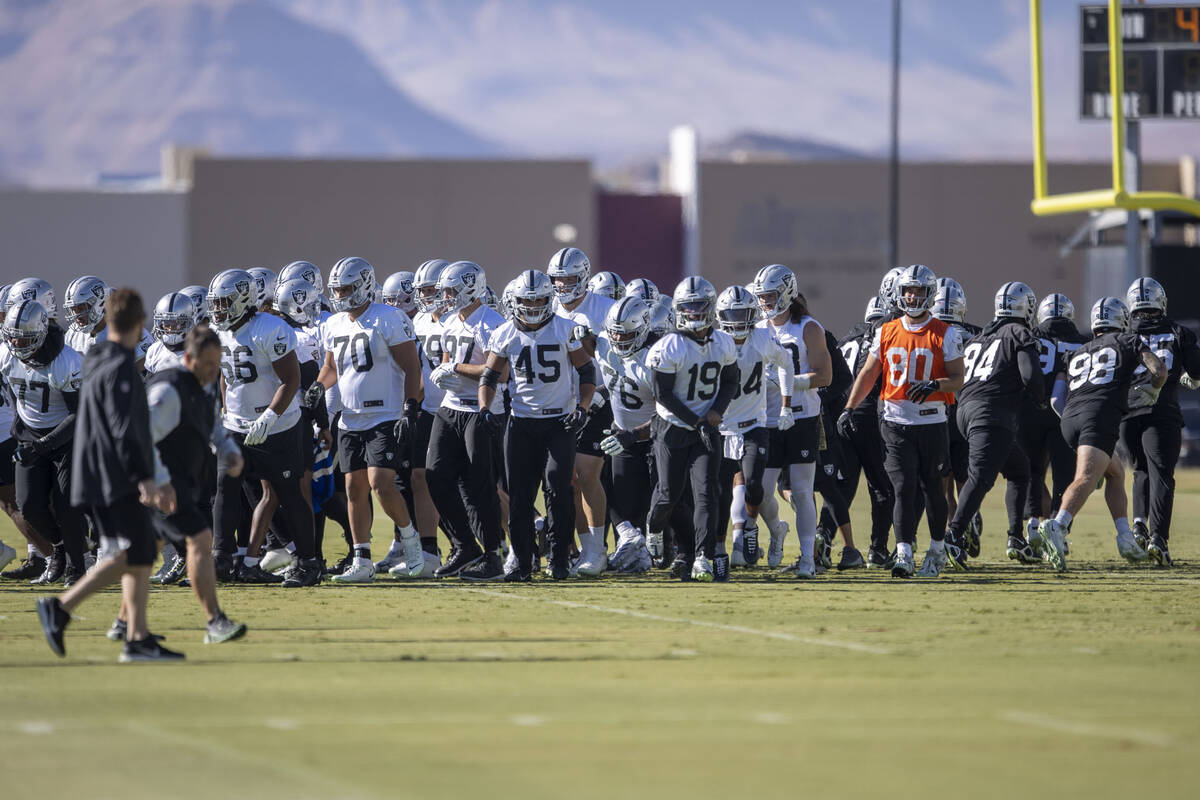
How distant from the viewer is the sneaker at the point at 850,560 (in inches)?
573

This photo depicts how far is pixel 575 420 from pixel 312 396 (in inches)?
73.4

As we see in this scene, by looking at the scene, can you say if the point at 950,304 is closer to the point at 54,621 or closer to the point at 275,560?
the point at 275,560

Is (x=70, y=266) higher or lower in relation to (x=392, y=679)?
higher

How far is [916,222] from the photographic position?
5772 cm

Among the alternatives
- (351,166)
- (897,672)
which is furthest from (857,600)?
(351,166)

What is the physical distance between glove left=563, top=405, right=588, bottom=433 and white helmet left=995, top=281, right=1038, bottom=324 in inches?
141

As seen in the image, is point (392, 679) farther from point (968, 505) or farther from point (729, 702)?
point (968, 505)

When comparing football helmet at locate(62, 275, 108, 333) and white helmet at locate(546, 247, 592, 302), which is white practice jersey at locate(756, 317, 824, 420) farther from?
football helmet at locate(62, 275, 108, 333)

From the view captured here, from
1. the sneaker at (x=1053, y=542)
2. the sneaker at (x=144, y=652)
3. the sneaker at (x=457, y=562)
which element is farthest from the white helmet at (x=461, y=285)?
the sneaker at (x=144, y=652)

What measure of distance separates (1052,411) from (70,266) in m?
45.8

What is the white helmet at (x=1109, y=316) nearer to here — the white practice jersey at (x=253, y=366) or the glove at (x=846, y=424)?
the glove at (x=846, y=424)

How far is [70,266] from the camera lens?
56688 mm

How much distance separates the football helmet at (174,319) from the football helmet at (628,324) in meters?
2.96

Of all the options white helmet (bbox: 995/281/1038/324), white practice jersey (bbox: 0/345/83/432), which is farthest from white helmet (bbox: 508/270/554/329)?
white helmet (bbox: 995/281/1038/324)
